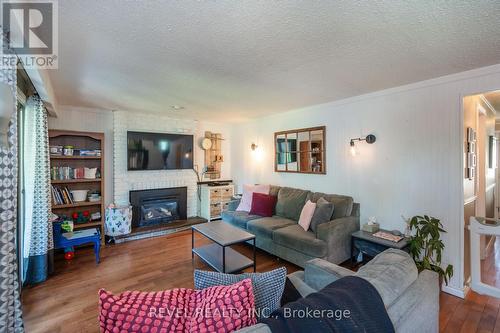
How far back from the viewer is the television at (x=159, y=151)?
14.5ft

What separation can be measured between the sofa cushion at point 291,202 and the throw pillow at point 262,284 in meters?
2.62

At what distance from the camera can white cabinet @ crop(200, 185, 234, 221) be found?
516cm

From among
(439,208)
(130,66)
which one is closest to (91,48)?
(130,66)

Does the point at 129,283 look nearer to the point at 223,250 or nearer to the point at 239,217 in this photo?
the point at 223,250

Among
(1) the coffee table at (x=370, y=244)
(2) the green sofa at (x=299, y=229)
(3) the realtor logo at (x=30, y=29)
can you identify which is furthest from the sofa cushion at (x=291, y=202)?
(3) the realtor logo at (x=30, y=29)

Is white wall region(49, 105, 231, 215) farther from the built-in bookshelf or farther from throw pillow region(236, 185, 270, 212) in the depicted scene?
throw pillow region(236, 185, 270, 212)

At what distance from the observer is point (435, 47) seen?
191 cm

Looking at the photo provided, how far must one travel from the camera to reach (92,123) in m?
4.26

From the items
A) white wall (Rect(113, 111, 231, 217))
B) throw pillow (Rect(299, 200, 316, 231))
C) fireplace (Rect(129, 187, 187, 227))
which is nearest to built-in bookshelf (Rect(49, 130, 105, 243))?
white wall (Rect(113, 111, 231, 217))

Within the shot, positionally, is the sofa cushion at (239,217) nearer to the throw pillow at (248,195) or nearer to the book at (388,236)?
the throw pillow at (248,195)

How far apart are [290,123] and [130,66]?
284 cm

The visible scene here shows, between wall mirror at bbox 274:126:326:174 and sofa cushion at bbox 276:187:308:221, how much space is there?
409mm

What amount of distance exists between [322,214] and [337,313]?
2.28 metres

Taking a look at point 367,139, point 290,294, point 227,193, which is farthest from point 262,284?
point 227,193
